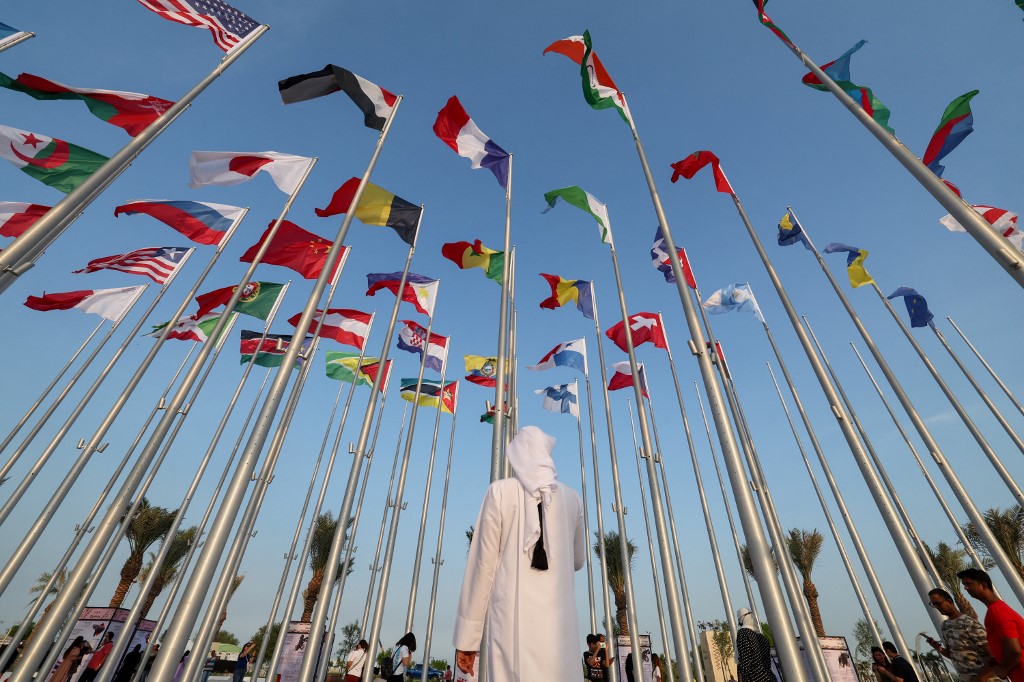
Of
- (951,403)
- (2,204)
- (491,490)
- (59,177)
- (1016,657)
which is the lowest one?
(1016,657)

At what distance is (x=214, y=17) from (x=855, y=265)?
1605 cm

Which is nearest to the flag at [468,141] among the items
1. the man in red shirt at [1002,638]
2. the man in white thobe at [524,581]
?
the man in white thobe at [524,581]

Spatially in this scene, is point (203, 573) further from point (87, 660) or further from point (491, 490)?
point (87, 660)

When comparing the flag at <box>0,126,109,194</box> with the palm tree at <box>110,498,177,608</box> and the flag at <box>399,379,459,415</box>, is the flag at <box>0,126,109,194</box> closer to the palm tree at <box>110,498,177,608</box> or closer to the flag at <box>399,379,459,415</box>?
the flag at <box>399,379,459,415</box>

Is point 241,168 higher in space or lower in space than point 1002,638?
higher

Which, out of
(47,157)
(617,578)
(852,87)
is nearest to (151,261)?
(47,157)

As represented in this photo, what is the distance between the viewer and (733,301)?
1565cm

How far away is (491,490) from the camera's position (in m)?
3.90

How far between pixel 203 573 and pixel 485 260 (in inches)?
414

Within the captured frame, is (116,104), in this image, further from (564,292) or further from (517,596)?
(564,292)

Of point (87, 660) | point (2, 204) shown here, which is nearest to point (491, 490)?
point (2, 204)

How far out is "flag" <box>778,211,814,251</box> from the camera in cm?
1313

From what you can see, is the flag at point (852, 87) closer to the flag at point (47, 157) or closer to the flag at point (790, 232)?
the flag at point (790, 232)

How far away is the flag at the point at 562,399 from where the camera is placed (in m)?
19.6
